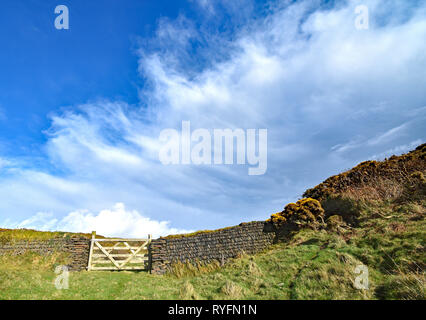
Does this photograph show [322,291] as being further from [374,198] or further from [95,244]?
[95,244]

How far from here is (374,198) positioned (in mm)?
15844

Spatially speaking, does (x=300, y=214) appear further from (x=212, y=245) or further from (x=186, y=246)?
(x=186, y=246)

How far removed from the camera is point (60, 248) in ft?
61.3

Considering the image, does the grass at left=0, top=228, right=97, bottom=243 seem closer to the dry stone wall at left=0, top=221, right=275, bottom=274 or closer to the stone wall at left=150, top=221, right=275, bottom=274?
the dry stone wall at left=0, top=221, right=275, bottom=274

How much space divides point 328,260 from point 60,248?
18.3 m

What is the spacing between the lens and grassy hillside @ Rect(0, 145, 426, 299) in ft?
29.7

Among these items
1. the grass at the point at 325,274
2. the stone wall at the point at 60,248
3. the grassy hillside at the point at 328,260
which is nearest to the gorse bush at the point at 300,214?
the grassy hillside at the point at 328,260

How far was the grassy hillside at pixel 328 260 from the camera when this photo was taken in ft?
29.7

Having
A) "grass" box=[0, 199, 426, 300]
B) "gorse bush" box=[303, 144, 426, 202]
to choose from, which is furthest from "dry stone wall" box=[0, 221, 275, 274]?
"gorse bush" box=[303, 144, 426, 202]

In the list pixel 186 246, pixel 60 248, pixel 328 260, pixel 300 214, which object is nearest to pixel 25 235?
pixel 60 248

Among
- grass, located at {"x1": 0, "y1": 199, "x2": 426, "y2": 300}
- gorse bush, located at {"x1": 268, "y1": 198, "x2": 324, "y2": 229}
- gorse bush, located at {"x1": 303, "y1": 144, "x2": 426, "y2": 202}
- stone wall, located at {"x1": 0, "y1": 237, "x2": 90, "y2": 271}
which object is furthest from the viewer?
stone wall, located at {"x1": 0, "y1": 237, "x2": 90, "y2": 271}

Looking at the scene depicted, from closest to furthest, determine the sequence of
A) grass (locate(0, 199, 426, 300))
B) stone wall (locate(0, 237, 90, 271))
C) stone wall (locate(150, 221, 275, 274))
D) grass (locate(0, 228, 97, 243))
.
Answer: grass (locate(0, 199, 426, 300)) < stone wall (locate(150, 221, 275, 274)) < stone wall (locate(0, 237, 90, 271)) < grass (locate(0, 228, 97, 243))

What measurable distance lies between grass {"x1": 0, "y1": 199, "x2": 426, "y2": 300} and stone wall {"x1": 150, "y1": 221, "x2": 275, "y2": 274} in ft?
8.14
